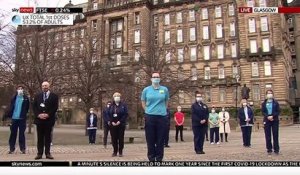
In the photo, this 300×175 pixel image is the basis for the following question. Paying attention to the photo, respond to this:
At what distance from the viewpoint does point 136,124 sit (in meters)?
47.1

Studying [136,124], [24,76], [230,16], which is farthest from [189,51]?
[24,76]

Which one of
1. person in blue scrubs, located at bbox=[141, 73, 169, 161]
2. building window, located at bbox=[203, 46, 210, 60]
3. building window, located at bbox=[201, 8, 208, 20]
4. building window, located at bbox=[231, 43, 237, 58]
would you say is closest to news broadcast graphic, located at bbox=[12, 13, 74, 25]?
person in blue scrubs, located at bbox=[141, 73, 169, 161]

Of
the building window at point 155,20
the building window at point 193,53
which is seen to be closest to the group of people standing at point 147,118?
the building window at point 193,53

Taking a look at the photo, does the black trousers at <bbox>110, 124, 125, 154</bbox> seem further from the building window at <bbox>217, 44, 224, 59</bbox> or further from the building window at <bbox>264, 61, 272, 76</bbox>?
the building window at <bbox>217, 44, 224, 59</bbox>

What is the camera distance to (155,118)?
921 cm

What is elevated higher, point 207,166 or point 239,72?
point 239,72

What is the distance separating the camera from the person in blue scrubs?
904 cm

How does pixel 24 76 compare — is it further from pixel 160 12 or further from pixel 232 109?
pixel 160 12

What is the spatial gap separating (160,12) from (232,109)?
27502mm

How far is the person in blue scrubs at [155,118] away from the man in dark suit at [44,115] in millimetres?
2714

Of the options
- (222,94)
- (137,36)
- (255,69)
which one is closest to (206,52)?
(222,94)

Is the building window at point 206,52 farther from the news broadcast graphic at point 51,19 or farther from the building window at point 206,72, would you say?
the news broadcast graphic at point 51,19

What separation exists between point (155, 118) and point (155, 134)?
15.6 inches

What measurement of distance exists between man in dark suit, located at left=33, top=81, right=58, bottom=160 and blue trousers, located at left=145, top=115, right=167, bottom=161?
286 centimetres
